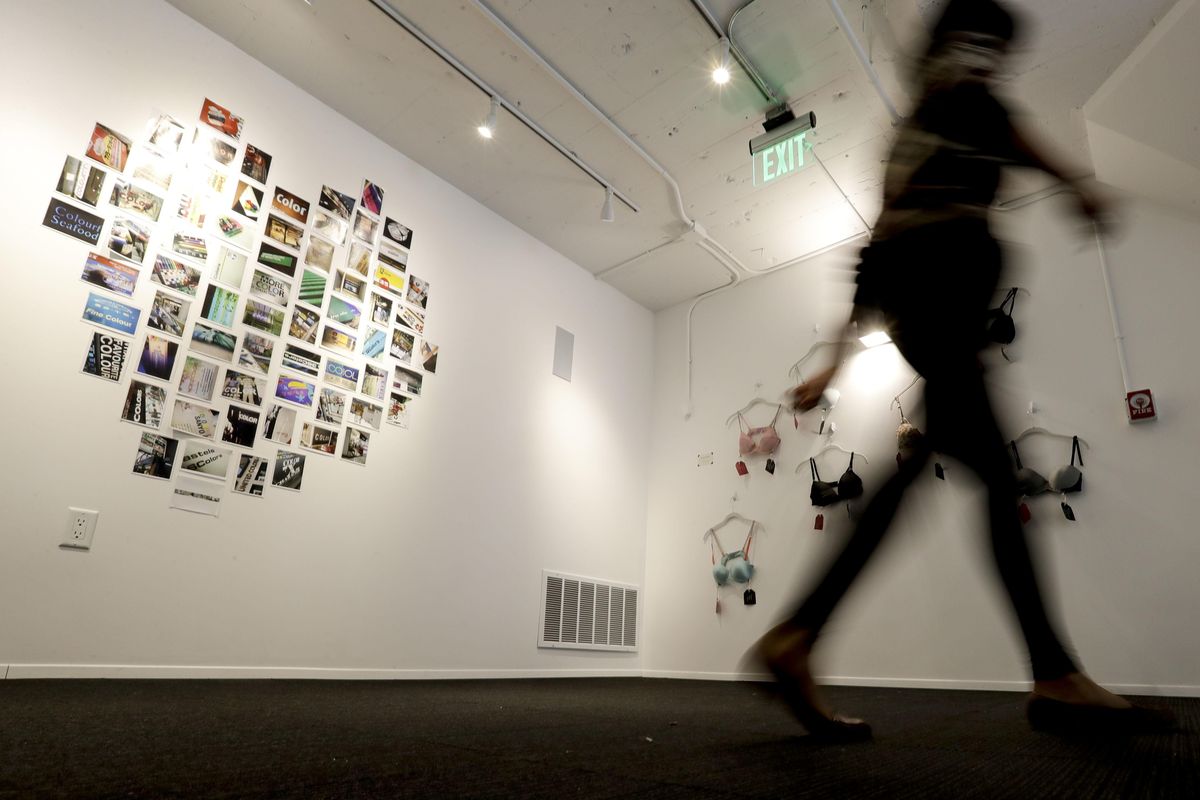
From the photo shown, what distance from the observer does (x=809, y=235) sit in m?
4.01

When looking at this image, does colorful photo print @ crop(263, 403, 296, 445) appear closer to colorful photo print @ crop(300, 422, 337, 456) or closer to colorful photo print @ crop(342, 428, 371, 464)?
colorful photo print @ crop(300, 422, 337, 456)

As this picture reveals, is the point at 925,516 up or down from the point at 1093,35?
down

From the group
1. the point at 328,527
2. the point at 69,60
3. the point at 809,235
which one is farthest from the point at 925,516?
the point at 69,60

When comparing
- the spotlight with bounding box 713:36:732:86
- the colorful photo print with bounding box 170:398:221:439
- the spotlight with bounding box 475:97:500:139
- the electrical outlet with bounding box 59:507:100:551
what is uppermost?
the spotlight with bounding box 713:36:732:86

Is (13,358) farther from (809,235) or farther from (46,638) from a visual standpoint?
(809,235)

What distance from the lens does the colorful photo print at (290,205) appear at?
2920mm

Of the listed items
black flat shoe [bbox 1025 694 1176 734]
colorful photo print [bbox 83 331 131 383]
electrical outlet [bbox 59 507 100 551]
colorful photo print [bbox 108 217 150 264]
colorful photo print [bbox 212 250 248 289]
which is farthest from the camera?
colorful photo print [bbox 212 250 248 289]

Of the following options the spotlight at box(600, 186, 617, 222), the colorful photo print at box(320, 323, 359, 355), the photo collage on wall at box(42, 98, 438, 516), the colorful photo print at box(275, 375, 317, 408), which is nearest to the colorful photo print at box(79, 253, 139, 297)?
the photo collage on wall at box(42, 98, 438, 516)

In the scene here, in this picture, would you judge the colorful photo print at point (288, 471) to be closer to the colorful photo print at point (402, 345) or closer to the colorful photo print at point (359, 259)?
the colorful photo print at point (402, 345)

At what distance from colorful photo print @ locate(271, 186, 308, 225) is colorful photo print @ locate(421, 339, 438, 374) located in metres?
0.81

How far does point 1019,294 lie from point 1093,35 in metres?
1.18

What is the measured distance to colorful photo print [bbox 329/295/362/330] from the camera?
304 centimetres

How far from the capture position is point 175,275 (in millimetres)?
2533

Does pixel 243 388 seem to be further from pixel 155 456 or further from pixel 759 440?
pixel 759 440
